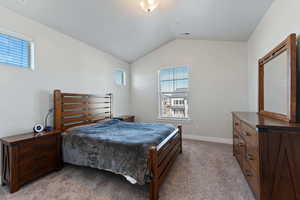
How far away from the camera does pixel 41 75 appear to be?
2.52 metres

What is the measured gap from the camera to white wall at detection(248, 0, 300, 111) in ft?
5.60

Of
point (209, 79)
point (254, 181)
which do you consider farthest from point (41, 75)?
point (209, 79)

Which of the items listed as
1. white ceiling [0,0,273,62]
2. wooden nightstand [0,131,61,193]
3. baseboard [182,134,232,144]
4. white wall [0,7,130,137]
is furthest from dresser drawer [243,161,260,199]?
white wall [0,7,130,137]

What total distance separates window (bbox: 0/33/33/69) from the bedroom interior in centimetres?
1

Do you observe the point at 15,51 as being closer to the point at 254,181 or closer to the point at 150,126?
the point at 150,126

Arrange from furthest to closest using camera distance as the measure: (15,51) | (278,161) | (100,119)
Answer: (100,119)
(15,51)
(278,161)

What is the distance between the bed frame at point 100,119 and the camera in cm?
167

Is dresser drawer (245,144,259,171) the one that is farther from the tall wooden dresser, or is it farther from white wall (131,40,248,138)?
white wall (131,40,248,138)

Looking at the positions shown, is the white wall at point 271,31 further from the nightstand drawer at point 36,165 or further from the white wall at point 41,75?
the nightstand drawer at point 36,165

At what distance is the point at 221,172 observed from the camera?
2.31m

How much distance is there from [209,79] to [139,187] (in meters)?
3.29

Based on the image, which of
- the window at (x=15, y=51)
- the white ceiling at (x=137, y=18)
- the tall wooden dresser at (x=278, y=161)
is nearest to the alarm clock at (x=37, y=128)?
the window at (x=15, y=51)

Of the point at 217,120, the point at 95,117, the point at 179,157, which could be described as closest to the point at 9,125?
the point at 95,117

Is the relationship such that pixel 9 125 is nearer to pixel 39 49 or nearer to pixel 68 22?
pixel 39 49
